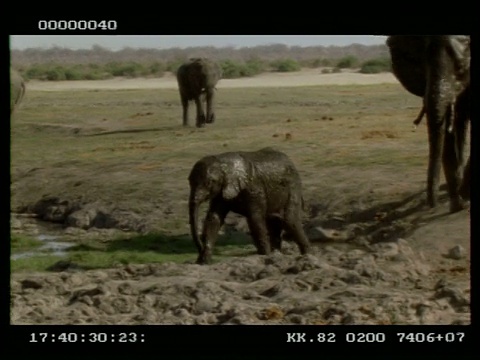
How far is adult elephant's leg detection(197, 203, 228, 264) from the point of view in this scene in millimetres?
11875

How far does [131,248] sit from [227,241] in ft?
3.41

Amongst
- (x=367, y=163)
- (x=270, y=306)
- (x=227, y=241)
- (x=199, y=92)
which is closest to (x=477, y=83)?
(x=270, y=306)

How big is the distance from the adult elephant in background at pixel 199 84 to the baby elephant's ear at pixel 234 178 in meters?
11.8

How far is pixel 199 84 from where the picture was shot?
24.4 m

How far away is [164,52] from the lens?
66.4 m

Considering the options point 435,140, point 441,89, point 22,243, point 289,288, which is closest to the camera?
point 289,288

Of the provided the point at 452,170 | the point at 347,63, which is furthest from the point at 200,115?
the point at 347,63

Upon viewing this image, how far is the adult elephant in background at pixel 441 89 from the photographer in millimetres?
12367

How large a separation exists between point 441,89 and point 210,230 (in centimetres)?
259

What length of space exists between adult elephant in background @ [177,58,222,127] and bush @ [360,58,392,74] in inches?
598
